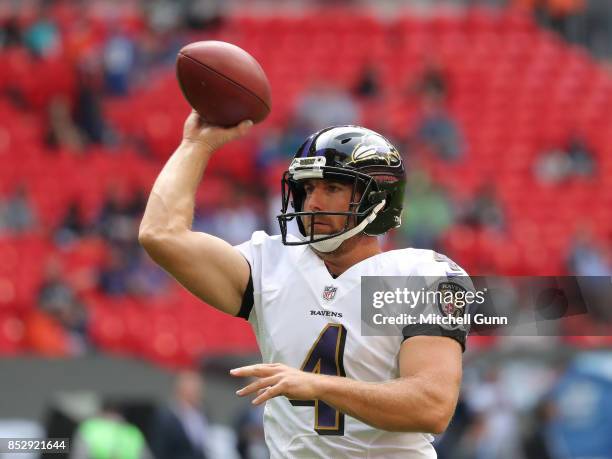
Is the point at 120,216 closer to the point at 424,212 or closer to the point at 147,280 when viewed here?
the point at 147,280

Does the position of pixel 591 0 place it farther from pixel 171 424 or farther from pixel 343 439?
pixel 343 439

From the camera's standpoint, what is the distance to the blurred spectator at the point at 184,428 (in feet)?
28.3

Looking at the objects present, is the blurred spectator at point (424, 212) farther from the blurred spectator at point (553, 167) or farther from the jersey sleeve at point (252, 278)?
the jersey sleeve at point (252, 278)

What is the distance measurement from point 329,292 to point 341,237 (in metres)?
0.16

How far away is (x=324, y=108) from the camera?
15047 millimetres

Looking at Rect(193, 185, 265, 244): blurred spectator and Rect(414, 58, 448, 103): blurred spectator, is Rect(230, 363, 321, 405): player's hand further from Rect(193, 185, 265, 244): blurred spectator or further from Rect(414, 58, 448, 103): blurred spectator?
Rect(414, 58, 448, 103): blurred spectator

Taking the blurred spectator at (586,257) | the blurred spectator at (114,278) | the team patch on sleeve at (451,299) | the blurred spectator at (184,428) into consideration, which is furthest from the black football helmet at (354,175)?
the blurred spectator at (586,257)

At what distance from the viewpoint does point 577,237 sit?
13.2 metres

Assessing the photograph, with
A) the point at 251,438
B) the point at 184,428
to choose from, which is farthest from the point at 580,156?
the point at 184,428

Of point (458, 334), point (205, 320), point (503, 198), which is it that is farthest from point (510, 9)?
point (458, 334)

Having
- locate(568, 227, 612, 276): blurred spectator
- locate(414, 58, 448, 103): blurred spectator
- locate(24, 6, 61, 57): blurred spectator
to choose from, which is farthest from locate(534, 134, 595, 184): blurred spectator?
locate(24, 6, 61, 57): blurred spectator

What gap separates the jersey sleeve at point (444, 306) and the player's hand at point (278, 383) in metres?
0.38

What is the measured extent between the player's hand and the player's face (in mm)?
588

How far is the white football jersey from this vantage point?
131 inches
